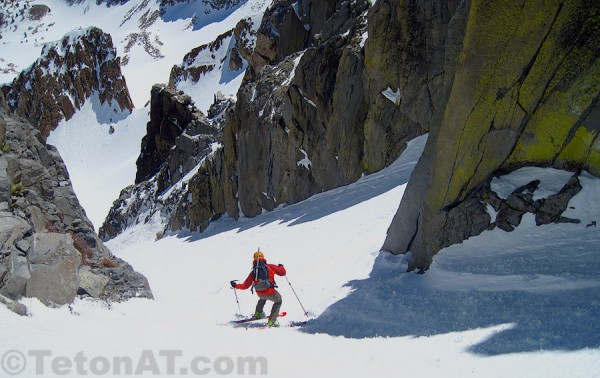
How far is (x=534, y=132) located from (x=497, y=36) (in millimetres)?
1831

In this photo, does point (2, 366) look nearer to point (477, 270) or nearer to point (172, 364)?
point (172, 364)

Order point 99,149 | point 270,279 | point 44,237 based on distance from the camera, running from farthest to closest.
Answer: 1. point 99,149
2. point 270,279
3. point 44,237

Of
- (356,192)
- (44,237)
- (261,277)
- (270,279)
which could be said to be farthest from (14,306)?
(356,192)

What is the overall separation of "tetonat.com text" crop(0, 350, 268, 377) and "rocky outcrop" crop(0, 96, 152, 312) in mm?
3067

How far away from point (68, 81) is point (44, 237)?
14188 cm

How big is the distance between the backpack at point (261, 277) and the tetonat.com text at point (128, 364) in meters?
4.03

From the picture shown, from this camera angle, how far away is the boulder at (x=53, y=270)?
8641 millimetres

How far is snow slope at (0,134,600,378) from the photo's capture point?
5.66 m

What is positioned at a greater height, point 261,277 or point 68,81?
point 68,81

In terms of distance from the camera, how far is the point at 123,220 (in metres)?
60.8

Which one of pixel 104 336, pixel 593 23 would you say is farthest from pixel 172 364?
pixel 593 23

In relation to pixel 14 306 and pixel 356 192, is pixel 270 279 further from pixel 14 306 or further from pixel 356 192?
pixel 356 192

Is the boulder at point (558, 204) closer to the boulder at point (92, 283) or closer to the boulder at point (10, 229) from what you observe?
the boulder at point (92, 283)

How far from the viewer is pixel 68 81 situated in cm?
13512
